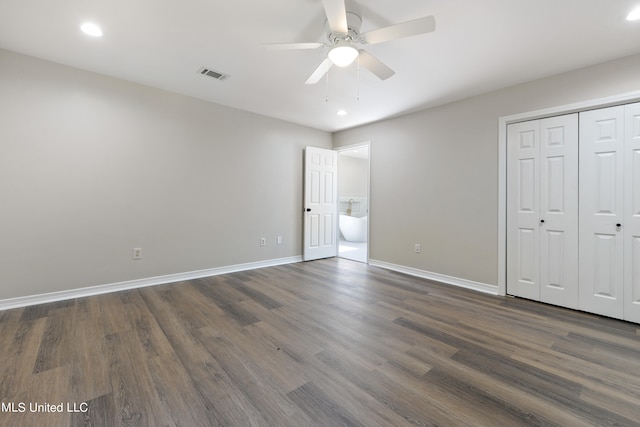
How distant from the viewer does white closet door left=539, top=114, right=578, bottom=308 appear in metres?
2.72

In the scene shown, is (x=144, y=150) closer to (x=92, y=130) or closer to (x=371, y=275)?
(x=92, y=130)

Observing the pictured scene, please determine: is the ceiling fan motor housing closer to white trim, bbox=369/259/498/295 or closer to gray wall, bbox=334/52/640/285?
gray wall, bbox=334/52/640/285

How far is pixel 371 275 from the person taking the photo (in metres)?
3.91

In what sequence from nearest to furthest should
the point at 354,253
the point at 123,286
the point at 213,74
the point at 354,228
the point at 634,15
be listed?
the point at 634,15, the point at 213,74, the point at 123,286, the point at 354,253, the point at 354,228

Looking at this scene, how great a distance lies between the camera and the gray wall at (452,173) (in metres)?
2.76

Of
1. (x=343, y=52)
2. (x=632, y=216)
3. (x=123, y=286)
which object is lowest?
(x=123, y=286)

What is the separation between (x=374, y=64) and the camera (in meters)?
2.14

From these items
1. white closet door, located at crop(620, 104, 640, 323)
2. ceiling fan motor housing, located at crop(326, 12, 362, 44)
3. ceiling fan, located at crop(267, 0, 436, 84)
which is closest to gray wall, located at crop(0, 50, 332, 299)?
ceiling fan, located at crop(267, 0, 436, 84)

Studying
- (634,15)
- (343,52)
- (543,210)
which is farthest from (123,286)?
(634,15)

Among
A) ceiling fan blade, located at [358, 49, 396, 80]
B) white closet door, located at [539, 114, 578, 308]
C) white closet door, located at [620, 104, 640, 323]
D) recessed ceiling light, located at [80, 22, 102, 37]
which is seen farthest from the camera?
white closet door, located at [539, 114, 578, 308]

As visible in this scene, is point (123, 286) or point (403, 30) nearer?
point (403, 30)

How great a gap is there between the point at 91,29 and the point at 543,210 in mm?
4754

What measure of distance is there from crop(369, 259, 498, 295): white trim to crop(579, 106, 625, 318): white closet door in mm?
840

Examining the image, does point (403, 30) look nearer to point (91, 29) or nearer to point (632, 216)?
point (91, 29)
